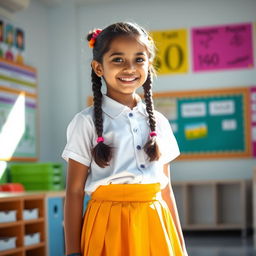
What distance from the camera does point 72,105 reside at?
5.55m

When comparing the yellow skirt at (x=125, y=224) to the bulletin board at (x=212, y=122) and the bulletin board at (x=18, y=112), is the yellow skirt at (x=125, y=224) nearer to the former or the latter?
the bulletin board at (x=18, y=112)

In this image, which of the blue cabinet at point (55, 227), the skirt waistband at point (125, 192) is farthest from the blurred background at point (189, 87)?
the skirt waistband at point (125, 192)

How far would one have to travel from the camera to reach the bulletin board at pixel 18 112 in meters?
4.41

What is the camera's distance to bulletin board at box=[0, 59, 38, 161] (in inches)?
174

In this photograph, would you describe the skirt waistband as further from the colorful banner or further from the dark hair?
the colorful banner

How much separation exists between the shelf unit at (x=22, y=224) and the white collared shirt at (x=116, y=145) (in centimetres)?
196

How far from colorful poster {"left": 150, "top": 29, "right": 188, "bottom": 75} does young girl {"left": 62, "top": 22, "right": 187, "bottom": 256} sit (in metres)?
4.24

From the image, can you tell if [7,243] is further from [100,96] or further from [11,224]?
[100,96]

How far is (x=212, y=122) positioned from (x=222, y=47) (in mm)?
790

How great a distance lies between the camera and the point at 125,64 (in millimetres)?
1225

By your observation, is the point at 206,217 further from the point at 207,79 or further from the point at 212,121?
the point at 207,79

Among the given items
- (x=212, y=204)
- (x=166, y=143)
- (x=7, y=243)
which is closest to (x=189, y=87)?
(x=212, y=204)

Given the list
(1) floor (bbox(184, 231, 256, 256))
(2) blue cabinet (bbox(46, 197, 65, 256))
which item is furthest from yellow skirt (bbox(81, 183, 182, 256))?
(1) floor (bbox(184, 231, 256, 256))

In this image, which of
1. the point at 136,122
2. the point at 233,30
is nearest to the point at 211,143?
the point at 233,30
